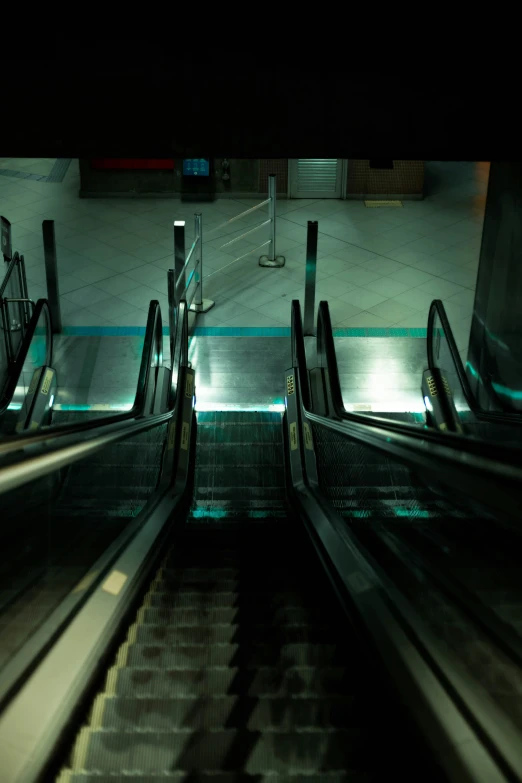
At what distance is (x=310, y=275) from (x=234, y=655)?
611 cm

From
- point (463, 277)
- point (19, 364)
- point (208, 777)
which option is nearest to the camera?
point (208, 777)

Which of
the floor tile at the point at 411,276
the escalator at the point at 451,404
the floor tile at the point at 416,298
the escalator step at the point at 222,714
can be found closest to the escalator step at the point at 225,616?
the escalator step at the point at 222,714

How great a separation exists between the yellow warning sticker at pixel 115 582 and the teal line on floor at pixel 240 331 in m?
5.70

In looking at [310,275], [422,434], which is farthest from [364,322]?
[422,434]

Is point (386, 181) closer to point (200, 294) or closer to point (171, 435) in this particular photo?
point (200, 294)

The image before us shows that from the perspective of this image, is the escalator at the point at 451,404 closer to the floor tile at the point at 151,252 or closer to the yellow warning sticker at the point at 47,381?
the yellow warning sticker at the point at 47,381

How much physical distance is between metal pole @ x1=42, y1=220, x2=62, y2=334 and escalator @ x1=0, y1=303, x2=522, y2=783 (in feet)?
14.4

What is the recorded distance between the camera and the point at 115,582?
2.76 m

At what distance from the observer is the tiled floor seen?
8.95 meters

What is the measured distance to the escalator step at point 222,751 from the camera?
6.33ft

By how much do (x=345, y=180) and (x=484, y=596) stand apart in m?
10.4

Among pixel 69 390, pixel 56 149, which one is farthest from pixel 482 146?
pixel 69 390

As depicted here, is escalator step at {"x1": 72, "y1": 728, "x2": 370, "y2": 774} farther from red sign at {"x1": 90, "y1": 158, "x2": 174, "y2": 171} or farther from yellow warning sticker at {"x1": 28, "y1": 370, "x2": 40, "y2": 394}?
red sign at {"x1": 90, "y1": 158, "x2": 174, "y2": 171}

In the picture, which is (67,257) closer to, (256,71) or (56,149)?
(56,149)
